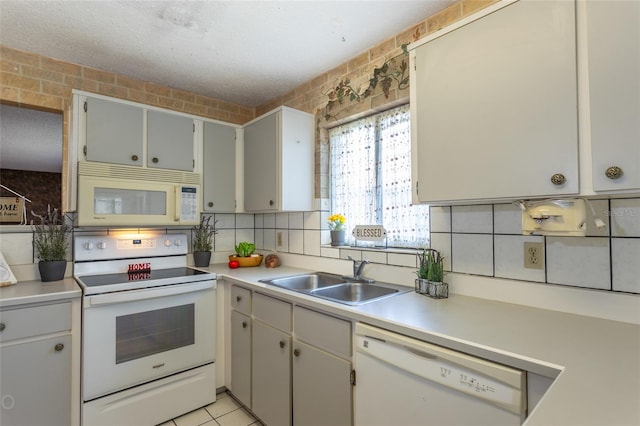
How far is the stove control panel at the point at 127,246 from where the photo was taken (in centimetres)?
224

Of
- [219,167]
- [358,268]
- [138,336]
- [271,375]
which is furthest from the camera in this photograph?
[219,167]

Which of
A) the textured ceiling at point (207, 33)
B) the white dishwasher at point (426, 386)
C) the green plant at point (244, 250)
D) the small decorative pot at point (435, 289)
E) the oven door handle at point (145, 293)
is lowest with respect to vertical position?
the white dishwasher at point (426, 386)

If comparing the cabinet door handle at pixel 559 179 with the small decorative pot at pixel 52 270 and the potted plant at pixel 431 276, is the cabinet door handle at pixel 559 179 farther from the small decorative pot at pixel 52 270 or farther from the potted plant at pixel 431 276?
the small decorative pot at pixel 52 270

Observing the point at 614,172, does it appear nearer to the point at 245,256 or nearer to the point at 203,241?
the point at 245,256

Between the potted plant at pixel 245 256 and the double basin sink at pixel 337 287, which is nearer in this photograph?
the double basin sink at pixel 337 287

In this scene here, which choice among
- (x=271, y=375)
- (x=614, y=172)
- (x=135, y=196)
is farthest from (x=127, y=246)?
(x=614, y=172)

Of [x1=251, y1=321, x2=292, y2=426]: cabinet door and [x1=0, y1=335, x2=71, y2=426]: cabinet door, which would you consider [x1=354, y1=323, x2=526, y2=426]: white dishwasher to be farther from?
[x1=0, y1=335, x2=71, y2=426]: cabinet door

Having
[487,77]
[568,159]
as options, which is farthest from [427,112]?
[568,159]

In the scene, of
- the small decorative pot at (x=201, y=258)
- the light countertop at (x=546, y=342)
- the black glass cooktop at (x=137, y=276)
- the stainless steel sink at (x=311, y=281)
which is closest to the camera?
the light countertop at (x=546, y=342)

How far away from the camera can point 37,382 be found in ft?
5.42

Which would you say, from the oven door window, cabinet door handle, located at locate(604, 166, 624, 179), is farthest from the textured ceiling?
the oven door window

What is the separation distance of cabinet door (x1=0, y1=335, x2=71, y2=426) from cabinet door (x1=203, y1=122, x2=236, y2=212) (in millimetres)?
1294

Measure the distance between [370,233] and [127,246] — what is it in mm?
1804

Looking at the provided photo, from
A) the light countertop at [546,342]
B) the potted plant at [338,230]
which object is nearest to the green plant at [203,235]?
the potted plant at [338,230]
